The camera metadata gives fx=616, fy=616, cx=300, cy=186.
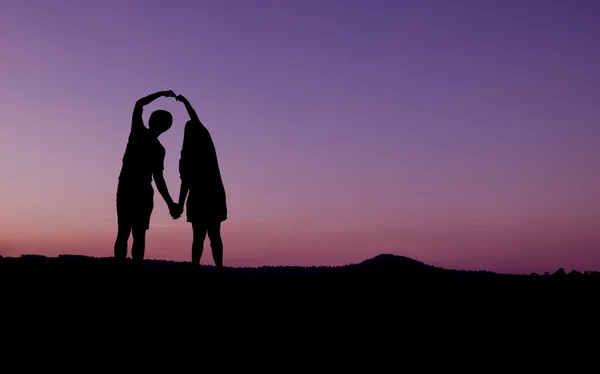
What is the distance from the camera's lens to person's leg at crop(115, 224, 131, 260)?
10806mm

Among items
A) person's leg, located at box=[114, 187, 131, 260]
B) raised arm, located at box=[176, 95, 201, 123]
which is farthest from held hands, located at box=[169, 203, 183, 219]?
raised arm, located at box=[176, 95, 201, 123]

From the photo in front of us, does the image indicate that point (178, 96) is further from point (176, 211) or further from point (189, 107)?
point (176, 211)

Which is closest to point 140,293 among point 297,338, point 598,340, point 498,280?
point 297,338

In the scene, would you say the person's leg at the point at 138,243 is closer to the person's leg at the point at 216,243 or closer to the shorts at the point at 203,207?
the shorts at the point at 203,207

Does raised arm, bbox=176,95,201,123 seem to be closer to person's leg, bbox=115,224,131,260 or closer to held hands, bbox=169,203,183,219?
held hands, bbox=169,203,183,219

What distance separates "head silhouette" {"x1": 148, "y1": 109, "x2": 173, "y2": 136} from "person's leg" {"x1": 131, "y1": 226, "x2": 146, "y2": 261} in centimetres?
174

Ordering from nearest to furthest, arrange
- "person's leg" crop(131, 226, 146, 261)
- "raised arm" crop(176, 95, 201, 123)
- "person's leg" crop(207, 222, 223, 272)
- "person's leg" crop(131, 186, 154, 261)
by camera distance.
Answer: "person's leg" crop(131, 186, 154, 261)
"person's leg" crop(131, 226, 146, 261)
"raised arm" crop(176, 95, 201, 123)
"person's leg" crop(207, 222, 223, 272)

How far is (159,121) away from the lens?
10.8 metres

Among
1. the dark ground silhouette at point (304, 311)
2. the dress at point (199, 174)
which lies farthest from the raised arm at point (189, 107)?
the dark ground silhouette at point (304, 311)

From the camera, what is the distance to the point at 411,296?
1040cm

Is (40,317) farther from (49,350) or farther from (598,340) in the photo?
(598,340)

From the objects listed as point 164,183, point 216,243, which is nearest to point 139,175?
point 164,183

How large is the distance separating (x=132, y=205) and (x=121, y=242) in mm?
730

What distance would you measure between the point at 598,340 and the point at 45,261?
10.9 m
